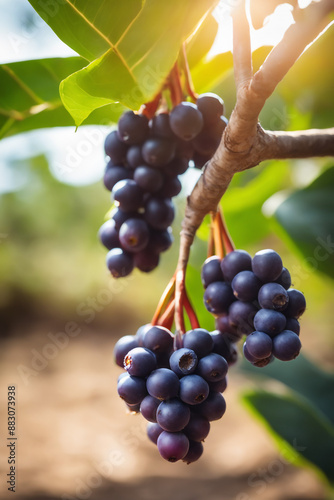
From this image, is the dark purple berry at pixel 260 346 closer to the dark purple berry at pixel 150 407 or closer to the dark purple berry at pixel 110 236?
the dark purple berry at pixel 150 407

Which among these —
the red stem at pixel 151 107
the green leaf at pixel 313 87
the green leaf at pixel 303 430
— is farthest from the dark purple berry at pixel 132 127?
the green leaf at pixel 303 430

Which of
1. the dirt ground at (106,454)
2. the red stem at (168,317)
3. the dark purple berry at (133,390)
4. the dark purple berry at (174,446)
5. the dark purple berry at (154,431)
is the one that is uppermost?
the red stem at (168,317)

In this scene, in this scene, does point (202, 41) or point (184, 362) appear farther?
point (202, 41)

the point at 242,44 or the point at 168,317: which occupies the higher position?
the point at 242,44

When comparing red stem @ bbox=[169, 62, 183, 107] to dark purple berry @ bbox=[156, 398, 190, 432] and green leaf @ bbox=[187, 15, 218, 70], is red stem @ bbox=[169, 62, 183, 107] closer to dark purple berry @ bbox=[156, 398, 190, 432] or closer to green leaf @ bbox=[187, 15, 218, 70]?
green leaf @ bbox=[187, 15, 218, 70]

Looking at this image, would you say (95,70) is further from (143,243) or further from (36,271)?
(36,271)

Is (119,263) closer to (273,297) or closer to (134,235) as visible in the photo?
(134,235)

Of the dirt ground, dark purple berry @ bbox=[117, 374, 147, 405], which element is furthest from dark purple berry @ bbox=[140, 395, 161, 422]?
the dirt ground

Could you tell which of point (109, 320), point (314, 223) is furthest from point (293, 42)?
point (109, 320)
